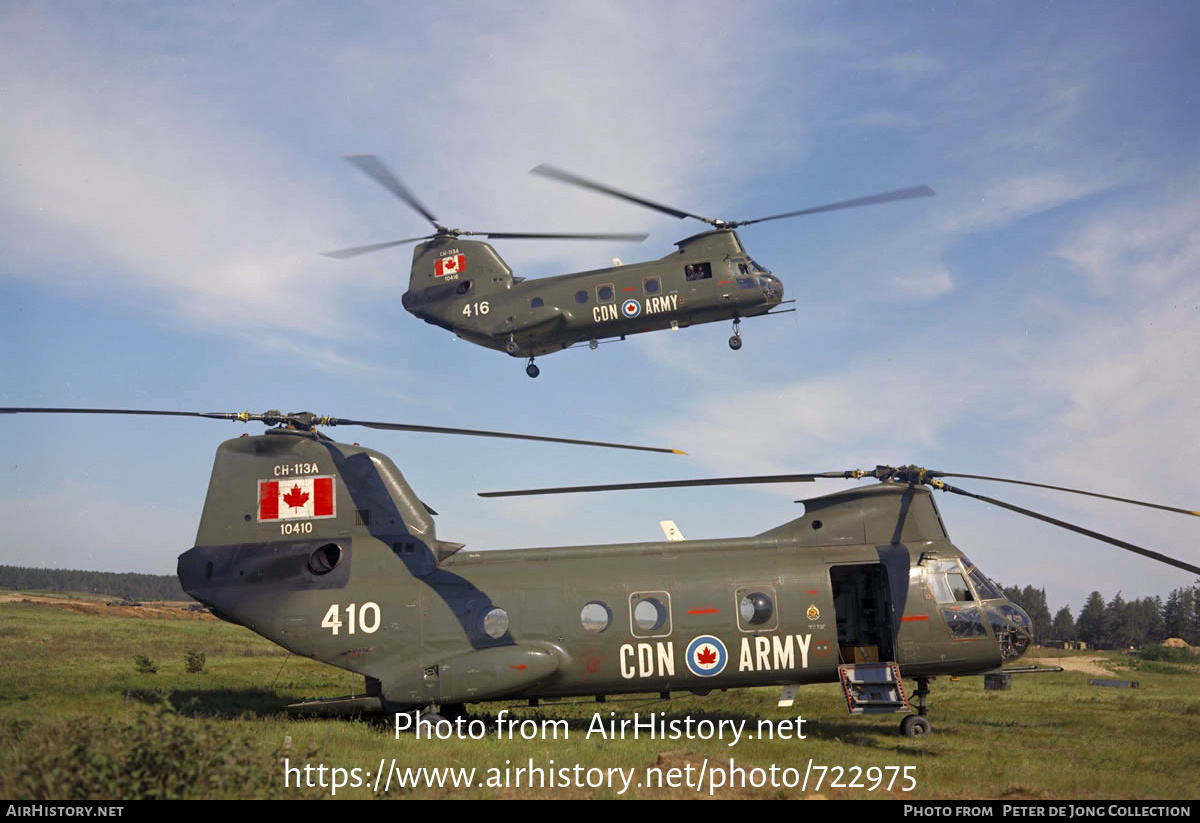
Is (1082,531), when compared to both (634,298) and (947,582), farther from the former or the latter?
(634,298)

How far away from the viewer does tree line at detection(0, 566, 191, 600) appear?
172 metres

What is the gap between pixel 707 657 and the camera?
16797 mm

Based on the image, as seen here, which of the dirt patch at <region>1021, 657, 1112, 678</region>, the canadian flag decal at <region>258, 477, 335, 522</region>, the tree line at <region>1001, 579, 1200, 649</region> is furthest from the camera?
the tree line at <region>1001, 579, 1200, 649</region>

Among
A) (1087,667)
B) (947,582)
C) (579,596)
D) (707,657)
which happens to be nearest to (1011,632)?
(947,582)

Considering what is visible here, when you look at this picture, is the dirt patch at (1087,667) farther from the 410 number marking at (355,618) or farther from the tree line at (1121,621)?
the tree line at (1121,621)

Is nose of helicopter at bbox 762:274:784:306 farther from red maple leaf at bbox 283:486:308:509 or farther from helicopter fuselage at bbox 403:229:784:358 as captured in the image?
red maple leaf at bbox 283:486:308:509

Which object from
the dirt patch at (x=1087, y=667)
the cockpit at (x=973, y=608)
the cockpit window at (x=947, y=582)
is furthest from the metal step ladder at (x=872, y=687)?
the dirt patch at (x=1087, y=667)

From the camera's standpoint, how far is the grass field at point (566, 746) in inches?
377

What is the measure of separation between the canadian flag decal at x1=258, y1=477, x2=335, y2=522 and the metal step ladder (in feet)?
34.4

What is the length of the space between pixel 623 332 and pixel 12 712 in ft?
57.6

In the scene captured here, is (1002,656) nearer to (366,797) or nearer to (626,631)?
(626,631)

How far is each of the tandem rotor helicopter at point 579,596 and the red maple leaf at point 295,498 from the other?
0.07 feet

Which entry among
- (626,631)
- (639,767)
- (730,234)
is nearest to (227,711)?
(626,631)

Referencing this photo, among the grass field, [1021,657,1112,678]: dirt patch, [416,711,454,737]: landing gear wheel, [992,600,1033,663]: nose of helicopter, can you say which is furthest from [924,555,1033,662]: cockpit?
[1021,657,1112,678]: dirt patch
